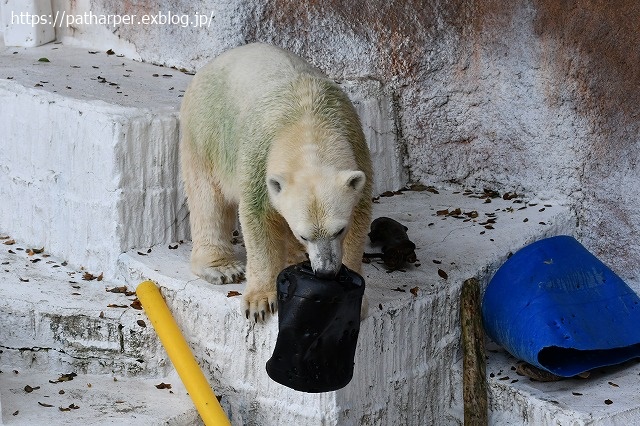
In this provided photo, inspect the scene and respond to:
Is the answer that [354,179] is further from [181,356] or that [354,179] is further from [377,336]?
[181,356]

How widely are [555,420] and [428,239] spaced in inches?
51.4

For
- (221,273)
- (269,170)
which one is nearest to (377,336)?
(221,273)

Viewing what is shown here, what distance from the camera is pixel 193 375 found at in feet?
15.1

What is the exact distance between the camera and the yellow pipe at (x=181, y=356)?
449 centimetres

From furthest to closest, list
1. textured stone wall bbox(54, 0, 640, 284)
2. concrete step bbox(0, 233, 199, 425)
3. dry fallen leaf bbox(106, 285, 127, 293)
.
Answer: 1. textured stone wall bbox(54, 0, 640, 284)
2. dry fallen leaf bbox(106, 285, 127, 293)
3. concrete step bbox(0, 233, 199, 425)

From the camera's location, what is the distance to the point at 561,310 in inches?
192

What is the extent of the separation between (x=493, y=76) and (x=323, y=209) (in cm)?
264

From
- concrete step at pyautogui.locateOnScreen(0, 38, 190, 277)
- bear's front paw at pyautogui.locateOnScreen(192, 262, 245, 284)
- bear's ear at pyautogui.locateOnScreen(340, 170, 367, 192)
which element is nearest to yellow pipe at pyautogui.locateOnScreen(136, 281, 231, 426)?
bear's front paw at pyautogui.locateOnScreen(192, 262, 245, 284)

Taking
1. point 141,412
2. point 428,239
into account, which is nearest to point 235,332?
point 141,412

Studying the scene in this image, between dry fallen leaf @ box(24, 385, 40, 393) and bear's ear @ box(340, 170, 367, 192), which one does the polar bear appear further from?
dry fallen leaf @ box(24, 385, 40, 393)

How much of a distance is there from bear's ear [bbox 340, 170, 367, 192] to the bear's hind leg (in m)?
1.30

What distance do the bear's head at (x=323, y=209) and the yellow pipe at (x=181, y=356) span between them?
1058 millimetres

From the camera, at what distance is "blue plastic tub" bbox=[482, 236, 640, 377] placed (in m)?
4.84

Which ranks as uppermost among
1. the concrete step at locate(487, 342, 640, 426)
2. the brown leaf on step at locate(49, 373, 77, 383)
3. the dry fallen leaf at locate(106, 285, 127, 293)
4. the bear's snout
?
the bear's snout
